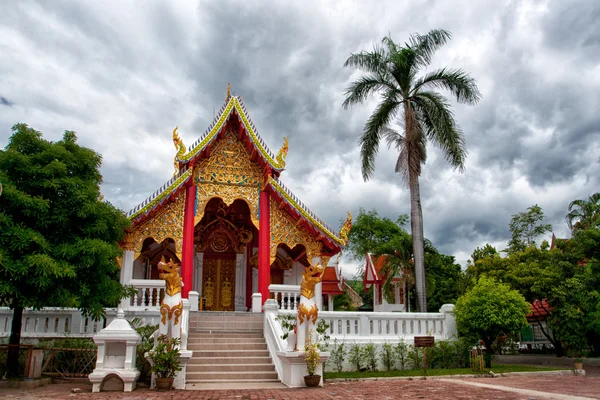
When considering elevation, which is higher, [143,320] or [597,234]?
[597,234]

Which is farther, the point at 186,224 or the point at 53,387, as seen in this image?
the point at 186,224

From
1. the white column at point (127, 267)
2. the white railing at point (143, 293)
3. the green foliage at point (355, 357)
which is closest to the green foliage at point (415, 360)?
the green foliage at point (355, 357)

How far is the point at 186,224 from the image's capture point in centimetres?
1459

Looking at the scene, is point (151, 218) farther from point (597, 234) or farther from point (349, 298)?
point (349, 298)

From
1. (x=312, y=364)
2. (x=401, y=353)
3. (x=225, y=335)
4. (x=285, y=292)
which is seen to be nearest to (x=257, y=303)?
(x=285, y=292)

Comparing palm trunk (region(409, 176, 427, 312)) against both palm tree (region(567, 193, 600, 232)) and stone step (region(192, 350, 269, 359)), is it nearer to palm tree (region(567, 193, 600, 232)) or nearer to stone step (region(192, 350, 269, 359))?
stone step (region(192, 350, 269, 359))

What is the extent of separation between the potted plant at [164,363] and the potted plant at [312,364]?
2.37m

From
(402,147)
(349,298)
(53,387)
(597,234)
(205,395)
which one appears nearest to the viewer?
(205,395)

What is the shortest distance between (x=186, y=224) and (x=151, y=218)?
100 centimetres

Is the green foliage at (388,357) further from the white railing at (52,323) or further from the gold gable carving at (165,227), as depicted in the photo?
the white railing at (52,323)

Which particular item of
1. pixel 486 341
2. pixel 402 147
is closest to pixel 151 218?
pixel 402 147

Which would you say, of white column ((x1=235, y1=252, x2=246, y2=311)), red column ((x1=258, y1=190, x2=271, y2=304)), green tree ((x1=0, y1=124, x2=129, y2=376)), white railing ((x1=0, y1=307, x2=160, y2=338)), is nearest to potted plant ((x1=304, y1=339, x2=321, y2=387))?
green tree ((x1=0, y1=124, x2=129, y2=376))

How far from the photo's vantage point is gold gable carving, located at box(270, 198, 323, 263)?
15.4m

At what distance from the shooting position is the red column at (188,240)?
1434cm
